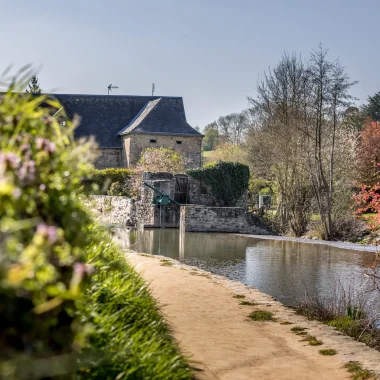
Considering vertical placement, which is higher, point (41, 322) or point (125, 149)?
point (125, 149)

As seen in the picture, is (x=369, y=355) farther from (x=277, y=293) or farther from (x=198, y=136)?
(x=198, y=136)

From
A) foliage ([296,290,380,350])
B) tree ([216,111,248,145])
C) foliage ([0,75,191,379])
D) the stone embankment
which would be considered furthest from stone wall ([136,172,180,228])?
tree ([216,111,248,145])

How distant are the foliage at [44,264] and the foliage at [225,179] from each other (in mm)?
24341

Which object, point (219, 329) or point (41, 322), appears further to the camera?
point (219, 329)

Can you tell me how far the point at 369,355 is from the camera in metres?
6.29

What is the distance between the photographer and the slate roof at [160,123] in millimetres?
37594

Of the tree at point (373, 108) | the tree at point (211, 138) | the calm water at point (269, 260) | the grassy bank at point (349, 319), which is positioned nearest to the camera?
the grassy bank at point (349, 319)

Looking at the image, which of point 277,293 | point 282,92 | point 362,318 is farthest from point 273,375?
point 282,92

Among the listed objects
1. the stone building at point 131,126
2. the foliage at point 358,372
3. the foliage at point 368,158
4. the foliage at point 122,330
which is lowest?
the foliage at point 358,372

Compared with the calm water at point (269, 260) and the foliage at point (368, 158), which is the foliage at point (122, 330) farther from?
the foliage at point (368, 158)

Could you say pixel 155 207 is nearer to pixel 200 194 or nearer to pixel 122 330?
pixel 200 194

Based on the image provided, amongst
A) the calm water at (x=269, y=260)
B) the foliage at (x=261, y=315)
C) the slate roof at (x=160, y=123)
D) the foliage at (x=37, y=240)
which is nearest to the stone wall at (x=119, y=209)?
the calm water at (x=269, y=260)

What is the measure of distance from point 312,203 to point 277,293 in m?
12.7

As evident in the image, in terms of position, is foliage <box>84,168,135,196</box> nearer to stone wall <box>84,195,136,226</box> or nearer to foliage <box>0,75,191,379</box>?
stone wall <box>84,195,136,226</box>
